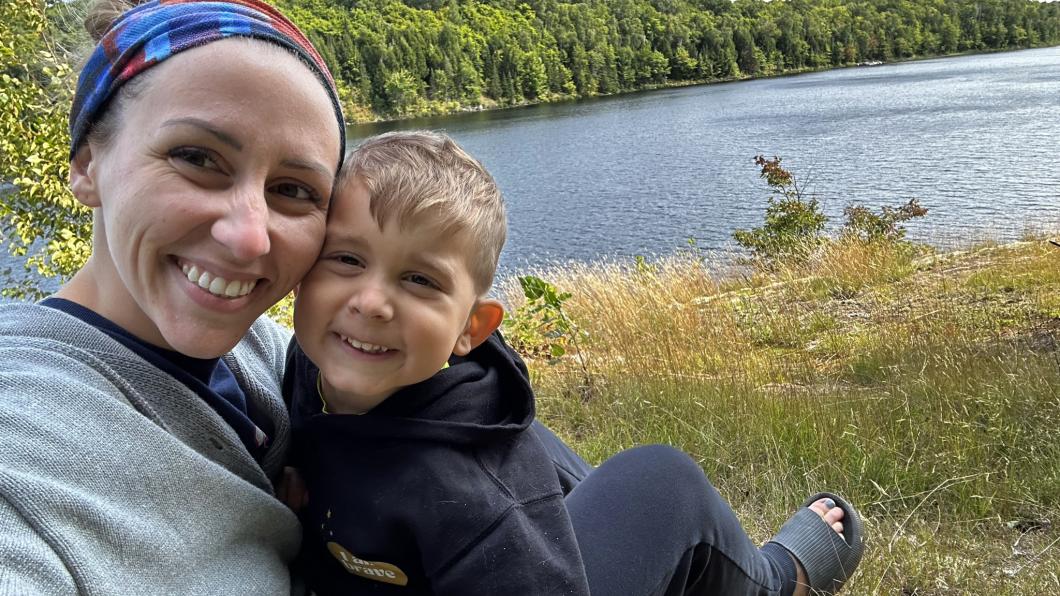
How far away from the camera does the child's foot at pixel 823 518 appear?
2.17m

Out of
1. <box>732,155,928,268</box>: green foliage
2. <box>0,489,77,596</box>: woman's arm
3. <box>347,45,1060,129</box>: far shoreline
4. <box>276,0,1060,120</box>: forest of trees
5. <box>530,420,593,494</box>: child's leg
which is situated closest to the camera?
<box>0,489,77,596</box>: woman's arm

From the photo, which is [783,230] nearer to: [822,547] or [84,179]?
[822,547]

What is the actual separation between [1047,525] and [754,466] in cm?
118

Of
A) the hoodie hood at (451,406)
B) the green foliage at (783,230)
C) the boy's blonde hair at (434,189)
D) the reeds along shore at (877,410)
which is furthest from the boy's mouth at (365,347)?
the green foliage at (783,230)

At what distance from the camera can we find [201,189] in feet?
4.00

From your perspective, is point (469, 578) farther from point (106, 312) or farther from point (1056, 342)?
point (1056, 342)

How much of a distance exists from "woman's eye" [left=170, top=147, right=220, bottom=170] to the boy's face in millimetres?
283

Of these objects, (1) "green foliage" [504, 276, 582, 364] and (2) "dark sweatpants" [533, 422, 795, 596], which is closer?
(2) "dark sweatpants" [533, 422, 795, 596]

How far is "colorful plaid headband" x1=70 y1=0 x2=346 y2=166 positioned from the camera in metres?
1.21

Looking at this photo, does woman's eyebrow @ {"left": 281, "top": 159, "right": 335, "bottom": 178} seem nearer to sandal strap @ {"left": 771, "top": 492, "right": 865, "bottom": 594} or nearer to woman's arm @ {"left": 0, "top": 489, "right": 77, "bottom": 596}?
woman's arm @ {"left": 0, "top": 489, "right": 77, "bottom": 596}

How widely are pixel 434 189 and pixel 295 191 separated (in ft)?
0.91

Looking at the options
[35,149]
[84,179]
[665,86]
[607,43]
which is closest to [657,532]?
[84,179]

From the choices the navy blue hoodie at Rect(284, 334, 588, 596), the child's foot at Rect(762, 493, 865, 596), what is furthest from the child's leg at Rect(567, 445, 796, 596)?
the child's foot at Rect(762, 493, 865, 596)

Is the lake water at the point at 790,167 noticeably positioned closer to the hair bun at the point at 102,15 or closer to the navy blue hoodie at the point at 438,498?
the navy blue hoodie at the point at 438,498
